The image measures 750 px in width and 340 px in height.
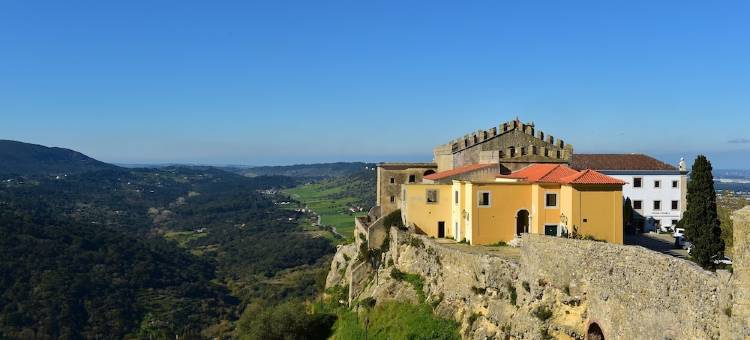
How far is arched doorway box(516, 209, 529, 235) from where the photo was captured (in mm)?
30844

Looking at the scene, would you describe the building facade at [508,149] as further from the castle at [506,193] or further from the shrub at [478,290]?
the shrub at [478,290]

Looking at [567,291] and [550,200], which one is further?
[550,200]

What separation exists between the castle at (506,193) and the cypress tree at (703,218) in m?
3.03

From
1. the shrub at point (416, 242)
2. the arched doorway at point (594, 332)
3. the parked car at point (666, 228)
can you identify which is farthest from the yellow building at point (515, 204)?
the parked car at point (666, 228)

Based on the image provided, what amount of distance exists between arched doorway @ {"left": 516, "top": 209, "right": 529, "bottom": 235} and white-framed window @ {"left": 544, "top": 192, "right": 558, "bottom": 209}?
170 centimetres

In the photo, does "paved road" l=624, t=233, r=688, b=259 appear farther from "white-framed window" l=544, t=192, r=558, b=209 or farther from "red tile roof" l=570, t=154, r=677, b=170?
"red tile roof" l=570, t=154, r=677, b=170

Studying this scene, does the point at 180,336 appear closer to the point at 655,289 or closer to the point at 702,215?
the point at 702,215

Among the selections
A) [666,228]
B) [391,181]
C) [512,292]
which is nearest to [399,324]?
[512,292]

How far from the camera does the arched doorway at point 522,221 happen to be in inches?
1214

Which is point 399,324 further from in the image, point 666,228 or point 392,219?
point 666,228

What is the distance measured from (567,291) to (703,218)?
10959 millimetres

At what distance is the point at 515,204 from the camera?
3080 cm

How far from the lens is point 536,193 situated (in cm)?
2972


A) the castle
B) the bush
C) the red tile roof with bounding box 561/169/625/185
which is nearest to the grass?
the castle
